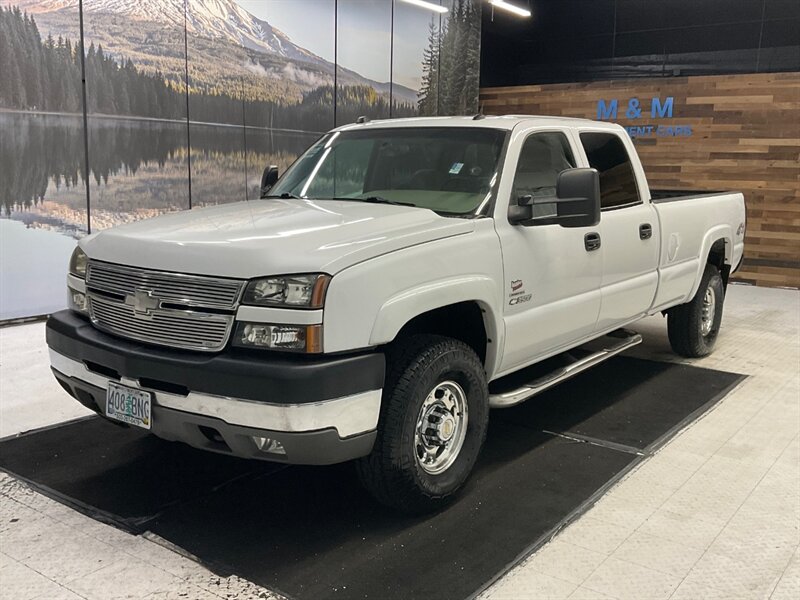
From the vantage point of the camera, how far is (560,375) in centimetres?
420

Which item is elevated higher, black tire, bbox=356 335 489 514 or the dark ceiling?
the dark ceiling

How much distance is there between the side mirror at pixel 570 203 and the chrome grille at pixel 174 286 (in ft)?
5.14

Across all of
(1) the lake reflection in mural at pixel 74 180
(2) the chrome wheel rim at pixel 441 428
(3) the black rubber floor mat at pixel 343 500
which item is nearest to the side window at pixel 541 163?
(2) the chrome wheel rim at pixel 441 428

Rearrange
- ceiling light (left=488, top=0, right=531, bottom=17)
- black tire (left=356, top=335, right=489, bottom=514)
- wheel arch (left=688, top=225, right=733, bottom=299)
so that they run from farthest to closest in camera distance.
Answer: ceiling light (left=488, top=0, right=531, bottom=17), wheel arch (left=688, top=225, right=733, bottom=299), black tire (left=356, top=335, right=489, bottom=514)

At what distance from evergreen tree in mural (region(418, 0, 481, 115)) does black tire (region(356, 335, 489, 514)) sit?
10.7 meters

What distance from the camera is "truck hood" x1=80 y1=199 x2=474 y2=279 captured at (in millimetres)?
2854

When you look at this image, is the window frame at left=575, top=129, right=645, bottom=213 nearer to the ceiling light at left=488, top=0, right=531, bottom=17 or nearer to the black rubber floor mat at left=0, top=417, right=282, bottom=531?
the black rubber floor mat at left=0, top=417, right=282, bottom=531

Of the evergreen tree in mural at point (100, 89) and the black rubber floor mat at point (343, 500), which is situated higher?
the evergreen tree in mural at point (100, 89)

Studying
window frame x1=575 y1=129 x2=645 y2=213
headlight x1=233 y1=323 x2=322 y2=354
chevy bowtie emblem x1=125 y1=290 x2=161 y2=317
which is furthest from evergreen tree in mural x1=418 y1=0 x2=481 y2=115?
headlight x1=233 y1=323 x2=322 y2=354

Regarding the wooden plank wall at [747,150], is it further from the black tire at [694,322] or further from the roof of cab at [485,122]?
the roof of cab at [485,122]

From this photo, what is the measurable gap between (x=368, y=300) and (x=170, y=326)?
0.81 meters

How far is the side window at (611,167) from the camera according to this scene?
471 cm

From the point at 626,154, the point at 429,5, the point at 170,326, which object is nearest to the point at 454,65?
the point at 429,5

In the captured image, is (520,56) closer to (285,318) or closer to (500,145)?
(500,145)
